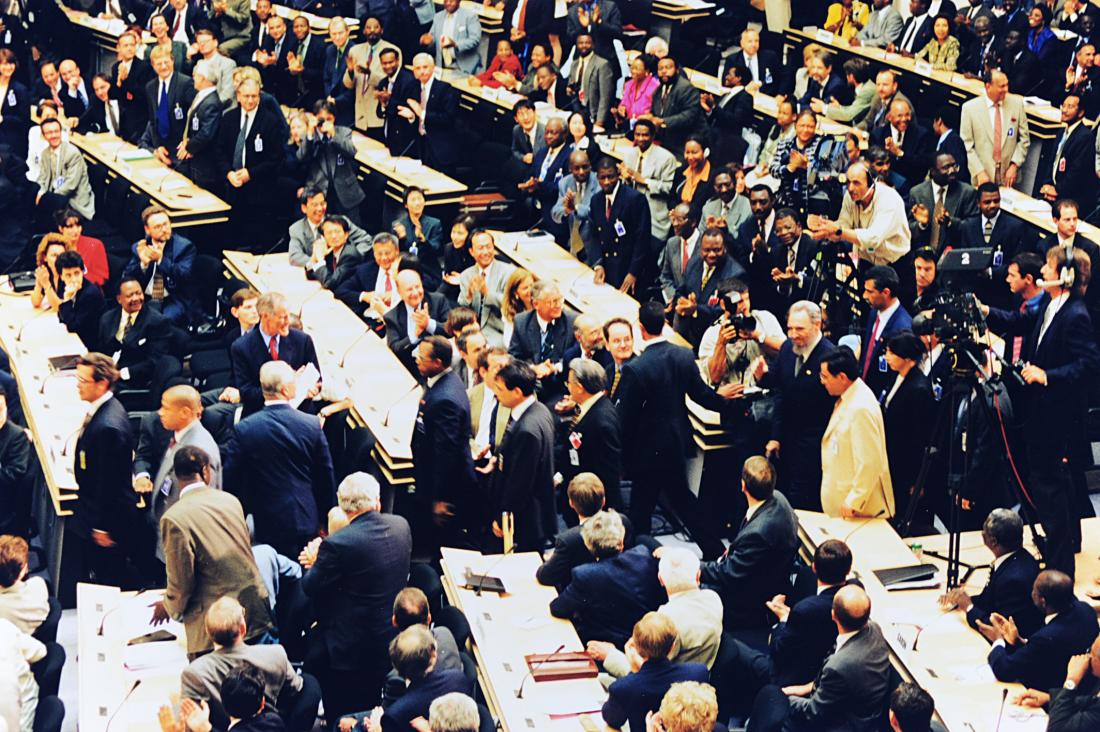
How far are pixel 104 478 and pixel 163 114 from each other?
5.78m

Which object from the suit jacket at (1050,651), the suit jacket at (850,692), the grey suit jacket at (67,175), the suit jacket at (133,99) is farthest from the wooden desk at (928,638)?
the suit jacket at (133,99)

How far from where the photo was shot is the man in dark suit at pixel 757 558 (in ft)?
24.0

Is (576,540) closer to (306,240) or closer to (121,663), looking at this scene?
(121,663)

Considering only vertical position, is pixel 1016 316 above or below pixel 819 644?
above

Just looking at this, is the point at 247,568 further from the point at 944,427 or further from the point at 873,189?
the point at 873,189

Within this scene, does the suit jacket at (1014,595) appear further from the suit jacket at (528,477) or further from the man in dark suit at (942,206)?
the man in dark suit at (942,206)

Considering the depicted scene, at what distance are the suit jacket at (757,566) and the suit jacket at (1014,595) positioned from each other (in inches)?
33.8

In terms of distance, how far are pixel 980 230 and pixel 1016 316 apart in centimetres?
190

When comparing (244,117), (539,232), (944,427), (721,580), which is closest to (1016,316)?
(944,427)

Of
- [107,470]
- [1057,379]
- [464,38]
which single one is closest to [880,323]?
[1057,379]

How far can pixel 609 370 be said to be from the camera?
8.79 m

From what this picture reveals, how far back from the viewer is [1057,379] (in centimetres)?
843

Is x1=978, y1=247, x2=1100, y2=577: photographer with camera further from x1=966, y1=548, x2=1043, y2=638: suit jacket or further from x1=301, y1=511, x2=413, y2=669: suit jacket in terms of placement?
x1=301, y1=511, x2=413, y2=669: suit jacket

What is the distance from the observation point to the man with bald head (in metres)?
9.55
